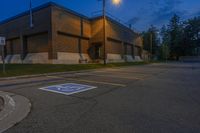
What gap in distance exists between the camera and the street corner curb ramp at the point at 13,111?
159 inches

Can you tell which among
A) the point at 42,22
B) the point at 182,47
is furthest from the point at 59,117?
the point at 182,47

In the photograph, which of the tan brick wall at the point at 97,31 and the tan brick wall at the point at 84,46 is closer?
the tan brick wall at the point at 84,46

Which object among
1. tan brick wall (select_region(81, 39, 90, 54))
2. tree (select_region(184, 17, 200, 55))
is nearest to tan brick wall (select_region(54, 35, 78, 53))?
tan brick wall (select_region(81, 39, 90, 54))

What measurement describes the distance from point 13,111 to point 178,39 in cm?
8458

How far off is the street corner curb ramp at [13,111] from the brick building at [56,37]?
2007 centimetres

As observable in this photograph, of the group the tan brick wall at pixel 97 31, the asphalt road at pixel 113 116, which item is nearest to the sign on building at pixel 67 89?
the asphalt road at pixel 113 116

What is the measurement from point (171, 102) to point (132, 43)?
46953 mm

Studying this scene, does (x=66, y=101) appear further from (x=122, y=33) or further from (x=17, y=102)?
(x=122, y=33)

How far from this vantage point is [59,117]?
4.45 meters

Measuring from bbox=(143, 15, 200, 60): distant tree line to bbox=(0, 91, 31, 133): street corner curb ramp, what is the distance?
75739 millimetres

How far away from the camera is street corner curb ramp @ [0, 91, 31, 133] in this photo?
4048 millimetres

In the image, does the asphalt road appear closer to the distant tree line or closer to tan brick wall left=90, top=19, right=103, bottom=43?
tan brick wall left=90, top=19, right=103, bottom=43

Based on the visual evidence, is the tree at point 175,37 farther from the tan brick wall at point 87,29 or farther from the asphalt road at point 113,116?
the asphalt road at point 113,116

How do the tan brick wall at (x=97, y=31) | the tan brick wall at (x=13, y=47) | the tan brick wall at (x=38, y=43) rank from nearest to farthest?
the tan brick wall at (x=38, y=43) < the tan brick wall at (x=13, y=47) < the tan brick wall at (x=97, y=31)
